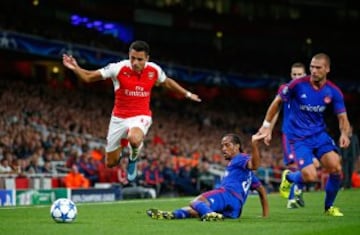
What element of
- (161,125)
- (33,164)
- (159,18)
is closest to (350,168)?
(33,164)

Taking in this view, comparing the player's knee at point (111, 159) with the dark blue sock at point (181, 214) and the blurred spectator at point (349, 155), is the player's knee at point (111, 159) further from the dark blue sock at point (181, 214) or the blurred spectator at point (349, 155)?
the blurred spectator at point (349, 155)

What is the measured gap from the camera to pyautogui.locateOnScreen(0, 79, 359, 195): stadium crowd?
24562 millimetres

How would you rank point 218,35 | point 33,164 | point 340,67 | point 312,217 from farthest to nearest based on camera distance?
point 340,67 < point 218,35 < point 33,164 < point 312,217

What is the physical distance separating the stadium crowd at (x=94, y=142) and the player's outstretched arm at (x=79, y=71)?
9771mm

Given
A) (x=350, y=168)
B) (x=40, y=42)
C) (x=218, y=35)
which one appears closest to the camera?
(x=350, y=168)

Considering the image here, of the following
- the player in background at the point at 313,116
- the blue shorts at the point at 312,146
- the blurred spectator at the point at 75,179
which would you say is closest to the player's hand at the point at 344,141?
the player in background at the point at 313,116

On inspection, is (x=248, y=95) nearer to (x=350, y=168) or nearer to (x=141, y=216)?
(x=350, y=168)

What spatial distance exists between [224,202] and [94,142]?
58.7 feet

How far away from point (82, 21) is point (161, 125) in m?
9.24

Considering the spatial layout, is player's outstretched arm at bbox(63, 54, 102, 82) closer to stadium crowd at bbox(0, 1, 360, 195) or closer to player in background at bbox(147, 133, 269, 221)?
player in background at bbox(147, 133, 269, 221)

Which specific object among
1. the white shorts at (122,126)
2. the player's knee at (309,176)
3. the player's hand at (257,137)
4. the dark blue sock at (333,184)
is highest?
the white shorts at (122,126)

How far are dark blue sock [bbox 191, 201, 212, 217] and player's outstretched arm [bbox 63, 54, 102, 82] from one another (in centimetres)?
267

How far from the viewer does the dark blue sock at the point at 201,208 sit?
1130 centimetres

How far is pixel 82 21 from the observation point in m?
42.3
